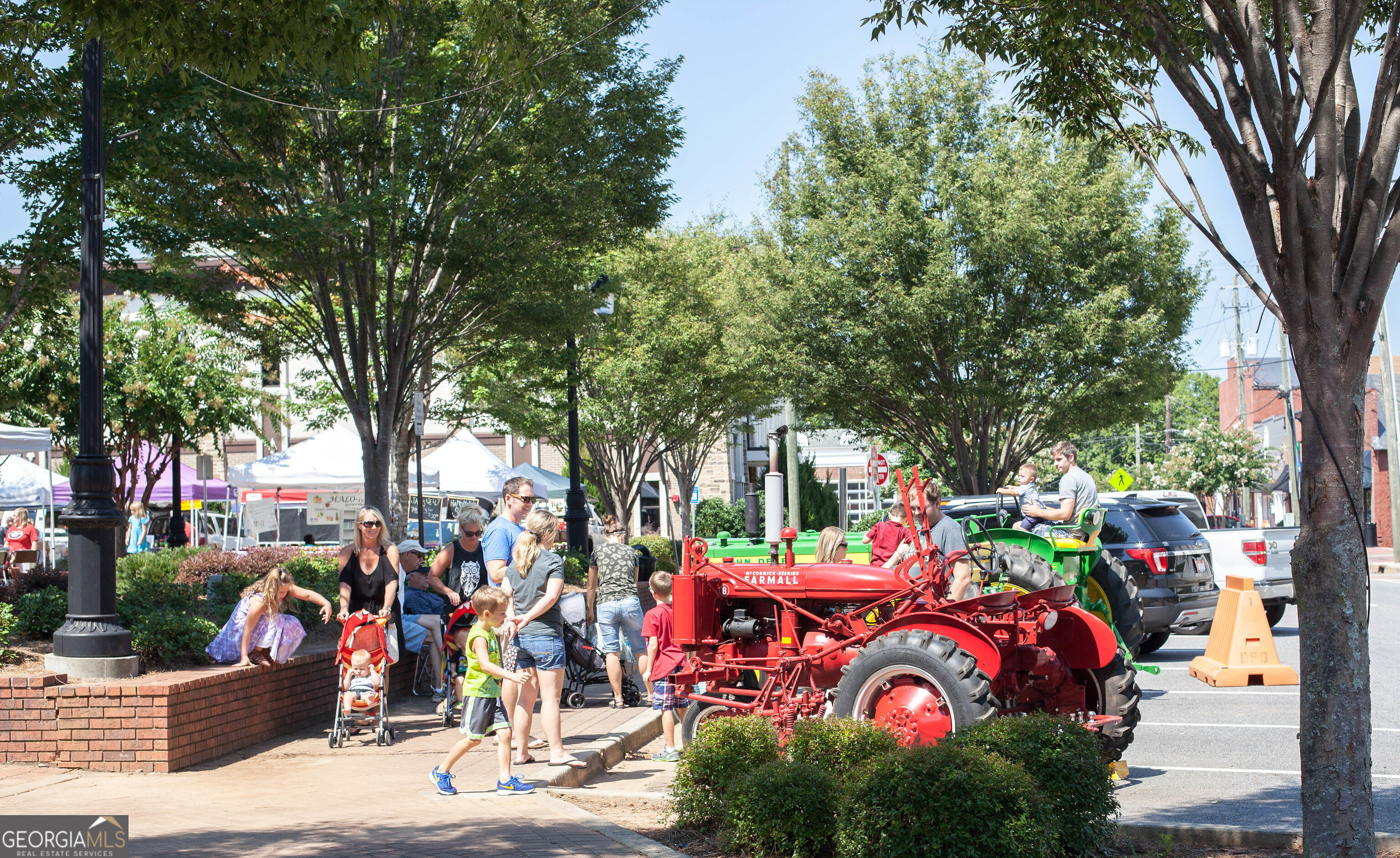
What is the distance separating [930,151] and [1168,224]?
501cm

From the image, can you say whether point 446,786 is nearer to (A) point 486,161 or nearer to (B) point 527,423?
(A) point 486,161

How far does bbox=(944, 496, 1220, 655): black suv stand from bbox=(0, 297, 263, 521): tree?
16.9m

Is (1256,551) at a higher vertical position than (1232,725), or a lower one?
higher

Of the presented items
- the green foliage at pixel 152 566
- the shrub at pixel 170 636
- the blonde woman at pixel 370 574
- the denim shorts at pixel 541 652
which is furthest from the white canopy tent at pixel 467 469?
the denim shorts at pixel 541 652

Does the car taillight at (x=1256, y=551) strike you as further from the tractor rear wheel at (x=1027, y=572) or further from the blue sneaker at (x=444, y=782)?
the blue sneaker at (x=444, y=782)

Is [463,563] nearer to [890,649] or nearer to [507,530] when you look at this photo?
[507,530]

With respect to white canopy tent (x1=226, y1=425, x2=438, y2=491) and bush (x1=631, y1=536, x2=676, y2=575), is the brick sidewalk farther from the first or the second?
bush (x1=631, y1=536, x2=676, y2=575)

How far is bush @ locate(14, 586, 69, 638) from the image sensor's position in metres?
9.40

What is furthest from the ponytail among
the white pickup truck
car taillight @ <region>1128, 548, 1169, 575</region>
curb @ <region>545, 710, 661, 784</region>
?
the white pickup truck

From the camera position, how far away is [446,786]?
7.17m

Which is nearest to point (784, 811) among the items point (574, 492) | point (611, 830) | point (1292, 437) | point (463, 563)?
point (611, 830)

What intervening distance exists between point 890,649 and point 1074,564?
3521 millimetres

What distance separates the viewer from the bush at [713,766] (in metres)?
6.34

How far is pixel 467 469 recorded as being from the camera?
85.9ft
